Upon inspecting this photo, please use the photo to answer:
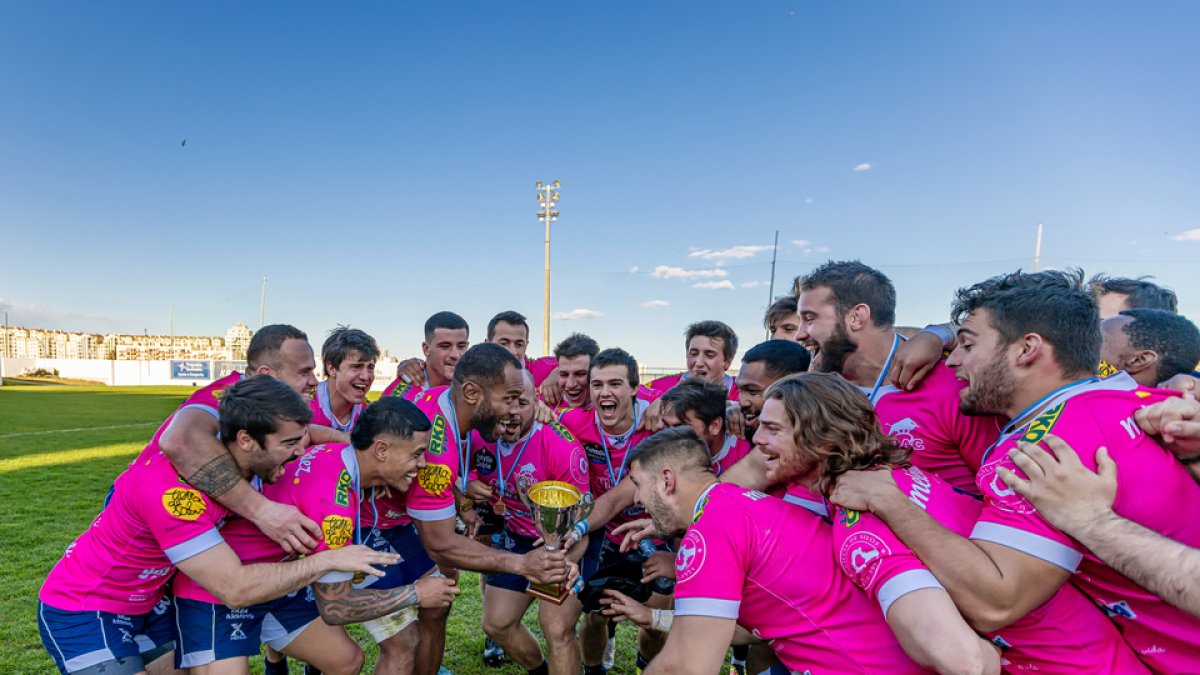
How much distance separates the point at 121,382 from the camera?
52.3m

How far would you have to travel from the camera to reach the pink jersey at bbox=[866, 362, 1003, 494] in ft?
9.63

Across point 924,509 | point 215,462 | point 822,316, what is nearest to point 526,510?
point 215,462

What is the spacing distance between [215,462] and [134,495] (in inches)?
17.0

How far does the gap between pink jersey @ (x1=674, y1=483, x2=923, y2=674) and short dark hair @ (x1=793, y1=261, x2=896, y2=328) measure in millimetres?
1494

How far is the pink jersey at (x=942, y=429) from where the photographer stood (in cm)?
294

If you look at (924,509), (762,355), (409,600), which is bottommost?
(409,600)

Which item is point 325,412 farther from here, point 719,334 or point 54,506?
point 54,506

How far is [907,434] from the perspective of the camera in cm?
308

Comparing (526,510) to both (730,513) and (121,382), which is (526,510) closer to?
(730,513)

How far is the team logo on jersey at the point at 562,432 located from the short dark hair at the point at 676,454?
2009 millimetres

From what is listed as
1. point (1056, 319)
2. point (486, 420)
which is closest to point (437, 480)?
point (486, 420)

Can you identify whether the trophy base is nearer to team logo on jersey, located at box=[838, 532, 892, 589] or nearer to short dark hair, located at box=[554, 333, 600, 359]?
team logo on jersey, located at box=[838, 532, 892, 589]

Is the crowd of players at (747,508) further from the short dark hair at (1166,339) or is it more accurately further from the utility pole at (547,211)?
the utility pole at (547,211)

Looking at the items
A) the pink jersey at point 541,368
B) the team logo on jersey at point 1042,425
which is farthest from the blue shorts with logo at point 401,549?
the team logo on jersey at point 1042,425
